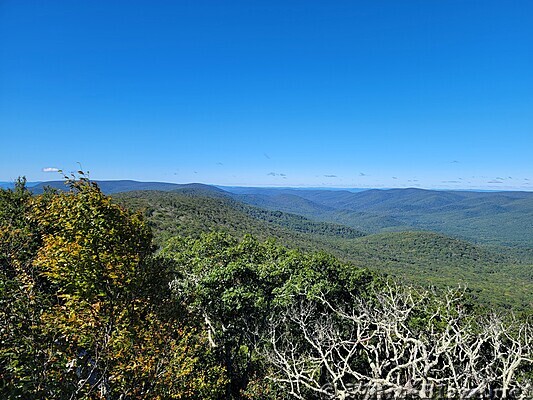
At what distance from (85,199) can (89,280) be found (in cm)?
214

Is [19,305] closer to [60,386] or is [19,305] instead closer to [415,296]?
[60,386]

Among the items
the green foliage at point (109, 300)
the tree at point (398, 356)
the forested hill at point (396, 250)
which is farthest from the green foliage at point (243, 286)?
A: the forested hill at point (396, 250)

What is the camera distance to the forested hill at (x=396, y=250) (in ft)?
262

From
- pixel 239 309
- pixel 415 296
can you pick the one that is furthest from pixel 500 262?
pixel 239 309

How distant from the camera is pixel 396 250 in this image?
175000 millimetres

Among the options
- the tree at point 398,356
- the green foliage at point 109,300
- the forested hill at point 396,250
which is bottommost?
the forested hill at point 396,250

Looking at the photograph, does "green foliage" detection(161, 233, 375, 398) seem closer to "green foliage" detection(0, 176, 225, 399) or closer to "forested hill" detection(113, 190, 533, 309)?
"green foliage" detection(0, 176, 225, 399)

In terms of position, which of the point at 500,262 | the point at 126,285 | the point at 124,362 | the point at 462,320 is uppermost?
the point at 126,285

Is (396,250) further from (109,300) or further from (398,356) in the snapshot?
(109,300)

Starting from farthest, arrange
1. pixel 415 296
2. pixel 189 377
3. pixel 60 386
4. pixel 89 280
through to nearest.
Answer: pixel 415 296 → pixel 189 377 → pixel 89 280 → pixel 60 386

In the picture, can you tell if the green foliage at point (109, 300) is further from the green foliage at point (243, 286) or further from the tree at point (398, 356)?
the green foliage at point (243, 286)

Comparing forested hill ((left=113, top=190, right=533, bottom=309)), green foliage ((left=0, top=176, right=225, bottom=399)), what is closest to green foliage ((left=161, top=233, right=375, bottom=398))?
green foliage ((left=0, top=176, right=225, bottom=399))

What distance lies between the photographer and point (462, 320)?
17.4 metres

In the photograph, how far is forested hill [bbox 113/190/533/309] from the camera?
79.8m
